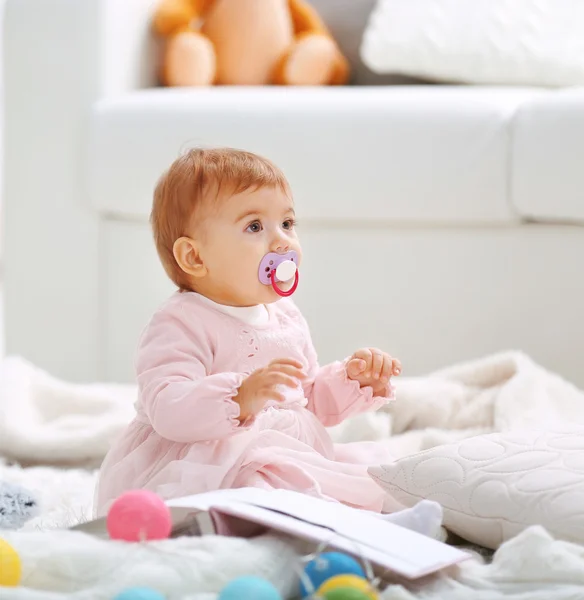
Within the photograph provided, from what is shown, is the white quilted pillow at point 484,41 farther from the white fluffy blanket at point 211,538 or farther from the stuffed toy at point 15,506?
the stuffed toy at point 15,506

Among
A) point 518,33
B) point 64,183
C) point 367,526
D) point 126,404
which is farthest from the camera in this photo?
point 518,33

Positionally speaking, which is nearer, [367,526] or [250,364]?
[367,526]

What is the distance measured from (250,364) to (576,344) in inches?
28.9

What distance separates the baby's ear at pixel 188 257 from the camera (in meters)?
1.03

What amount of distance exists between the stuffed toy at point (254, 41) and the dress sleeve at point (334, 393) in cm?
104

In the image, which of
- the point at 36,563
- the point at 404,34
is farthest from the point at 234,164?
the point at 404,34

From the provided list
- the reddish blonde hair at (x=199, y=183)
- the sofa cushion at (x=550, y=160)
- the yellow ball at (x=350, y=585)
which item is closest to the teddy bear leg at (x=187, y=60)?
the sofa cushion at (x=550, y=160)

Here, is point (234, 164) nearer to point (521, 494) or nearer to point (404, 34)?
point (521, 494)

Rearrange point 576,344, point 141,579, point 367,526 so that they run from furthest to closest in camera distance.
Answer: point 576,344, point 367,526, point 141,579

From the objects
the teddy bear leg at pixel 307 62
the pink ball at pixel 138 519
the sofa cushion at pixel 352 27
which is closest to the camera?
the pink ball at pixel 138 519

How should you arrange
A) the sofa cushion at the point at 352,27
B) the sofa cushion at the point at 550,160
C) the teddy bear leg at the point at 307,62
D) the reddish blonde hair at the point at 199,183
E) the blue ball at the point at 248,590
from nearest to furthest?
the blue ball at the point at 248,590, the reddish blonde hair at the point at 199,183, the sofa cushion at the point at 550,160, the teddy bear leg at the point at 307,62, the sofa cushion at the point at 352,27

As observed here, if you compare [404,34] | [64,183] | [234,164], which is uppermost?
[404,34]

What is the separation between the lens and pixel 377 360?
1065 millimetres

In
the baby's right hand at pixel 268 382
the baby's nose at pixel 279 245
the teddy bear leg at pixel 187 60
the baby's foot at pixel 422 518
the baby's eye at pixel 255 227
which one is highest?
the teddy bear leg at pixel 187 60
